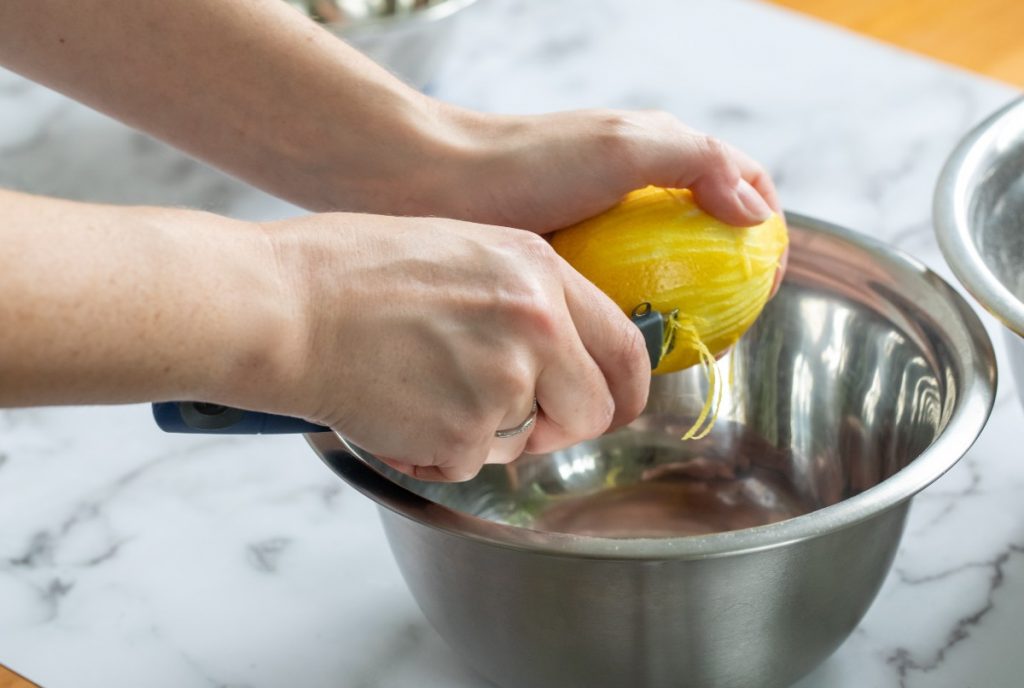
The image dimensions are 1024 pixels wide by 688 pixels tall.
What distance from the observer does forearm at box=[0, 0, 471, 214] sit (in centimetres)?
75

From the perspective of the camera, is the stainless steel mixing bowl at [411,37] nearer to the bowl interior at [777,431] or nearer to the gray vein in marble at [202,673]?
the bowl interior at [777,431]

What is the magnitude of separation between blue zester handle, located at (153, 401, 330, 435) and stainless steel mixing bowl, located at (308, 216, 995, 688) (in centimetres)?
4

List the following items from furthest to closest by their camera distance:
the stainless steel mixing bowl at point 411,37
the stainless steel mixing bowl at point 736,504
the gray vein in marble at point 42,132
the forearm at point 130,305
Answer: the gray vein in marble at point 42,132
the stainless steel mixing bowl at point 411,37
the stainless steel mixing bowl at point 736,504
the forearm at point 130,305

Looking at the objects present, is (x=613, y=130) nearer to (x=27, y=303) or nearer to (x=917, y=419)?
(x=917, y=419)

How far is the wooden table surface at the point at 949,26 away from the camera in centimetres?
131

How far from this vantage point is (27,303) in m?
0.48

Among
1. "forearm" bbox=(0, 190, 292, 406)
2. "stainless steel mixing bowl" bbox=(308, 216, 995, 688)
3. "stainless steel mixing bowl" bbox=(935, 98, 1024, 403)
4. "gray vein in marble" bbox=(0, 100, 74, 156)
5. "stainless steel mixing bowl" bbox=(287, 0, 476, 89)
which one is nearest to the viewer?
"forearm" bbox=(0, 190, 292, 406)

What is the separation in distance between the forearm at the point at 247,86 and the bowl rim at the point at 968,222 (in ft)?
0.92

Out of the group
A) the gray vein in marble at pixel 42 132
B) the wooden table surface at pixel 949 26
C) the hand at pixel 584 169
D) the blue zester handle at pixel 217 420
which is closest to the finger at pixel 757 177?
the hand at pixel 584 169

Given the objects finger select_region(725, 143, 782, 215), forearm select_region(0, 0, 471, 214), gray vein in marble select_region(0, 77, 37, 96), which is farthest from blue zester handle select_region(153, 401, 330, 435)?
gray vein in marble select_region(0, 77, 37, 96)

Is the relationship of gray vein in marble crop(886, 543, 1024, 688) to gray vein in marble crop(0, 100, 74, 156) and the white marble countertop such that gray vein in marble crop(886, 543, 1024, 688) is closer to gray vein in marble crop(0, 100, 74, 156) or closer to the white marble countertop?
the white marble countertop

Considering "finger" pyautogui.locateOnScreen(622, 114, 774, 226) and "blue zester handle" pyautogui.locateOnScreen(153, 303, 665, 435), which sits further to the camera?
"finger" pyautogui.locateOnScreen(622, 114, 774, 226)

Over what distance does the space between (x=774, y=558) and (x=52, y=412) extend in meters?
0.58

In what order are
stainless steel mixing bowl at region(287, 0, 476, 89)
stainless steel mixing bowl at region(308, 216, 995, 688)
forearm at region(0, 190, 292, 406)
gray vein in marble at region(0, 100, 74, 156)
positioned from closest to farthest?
forearm at region(0, 190, 292, 406) → stainless steel mixing bowl at region(308, 216, 995, 688) → stainless steel mixing bowl at region(287, 0, 476, 89) → gray vein in marble at region(0, 100, 74, 156)
